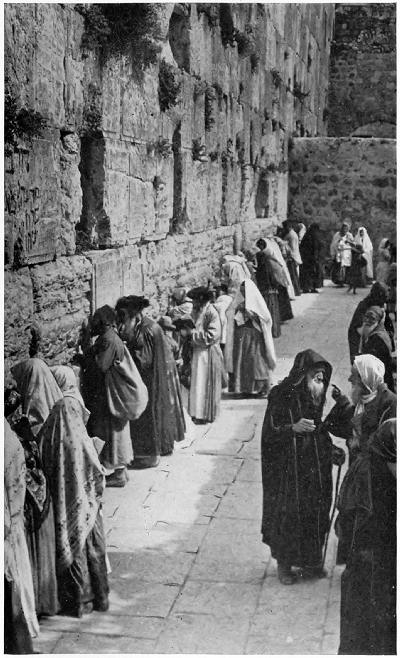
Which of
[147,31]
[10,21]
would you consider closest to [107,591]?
[10,21]

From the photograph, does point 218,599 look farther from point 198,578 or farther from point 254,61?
point 254,61

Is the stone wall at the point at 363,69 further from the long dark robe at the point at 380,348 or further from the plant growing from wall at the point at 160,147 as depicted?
the long dark robe at the point at 380,348

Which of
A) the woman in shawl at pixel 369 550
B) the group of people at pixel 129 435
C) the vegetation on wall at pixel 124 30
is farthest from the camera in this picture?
the vegetation on wall at pixel 124 30

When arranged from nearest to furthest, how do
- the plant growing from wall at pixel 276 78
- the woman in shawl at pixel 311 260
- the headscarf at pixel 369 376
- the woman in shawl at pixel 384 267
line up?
1. the headscarf at pixel 369 376
2. the woman in shawl at pixel 384 267
3. the woman in shawl at pixel 311 260
4. the plant growing from wall at pixel 276 78

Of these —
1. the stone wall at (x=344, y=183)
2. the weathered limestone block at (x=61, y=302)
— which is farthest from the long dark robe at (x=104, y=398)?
the stone wall at (x=344, y=183)

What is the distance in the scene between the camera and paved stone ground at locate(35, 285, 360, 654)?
16.1 ft

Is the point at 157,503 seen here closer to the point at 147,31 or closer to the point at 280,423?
the point at 280,423

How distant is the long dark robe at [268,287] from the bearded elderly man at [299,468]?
6.06 metres

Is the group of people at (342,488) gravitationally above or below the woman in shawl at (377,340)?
below

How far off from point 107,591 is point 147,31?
535 cm

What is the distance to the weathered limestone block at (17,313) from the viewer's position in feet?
19.5

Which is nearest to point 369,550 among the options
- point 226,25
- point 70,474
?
point 70,474

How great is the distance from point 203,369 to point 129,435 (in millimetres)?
1756

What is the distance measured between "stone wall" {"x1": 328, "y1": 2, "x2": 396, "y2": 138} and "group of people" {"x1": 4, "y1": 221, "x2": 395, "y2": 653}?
55.8 feet
